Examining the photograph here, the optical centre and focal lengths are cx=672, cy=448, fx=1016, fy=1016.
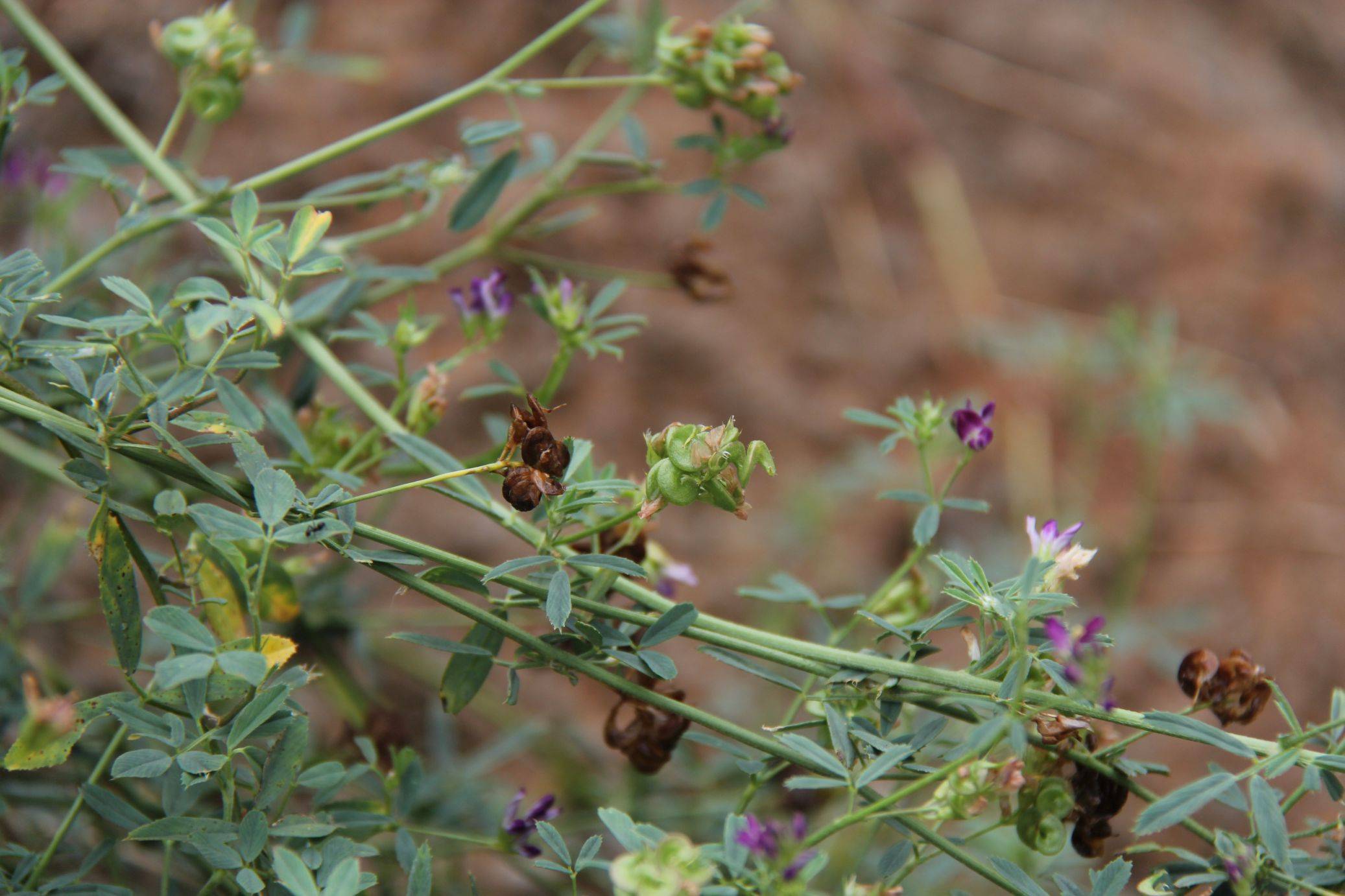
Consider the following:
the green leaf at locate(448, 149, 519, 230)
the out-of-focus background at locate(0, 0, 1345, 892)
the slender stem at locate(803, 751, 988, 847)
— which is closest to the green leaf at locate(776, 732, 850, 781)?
the slender stem at locate(803, 751, 988, 847)

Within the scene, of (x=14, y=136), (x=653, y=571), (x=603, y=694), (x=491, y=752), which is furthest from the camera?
(x=603, y=694)

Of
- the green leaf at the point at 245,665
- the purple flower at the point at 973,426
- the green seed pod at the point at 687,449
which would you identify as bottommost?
the purple flower at the point at 973,426

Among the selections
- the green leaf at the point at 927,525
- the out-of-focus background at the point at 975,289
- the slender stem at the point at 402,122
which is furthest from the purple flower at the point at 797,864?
the out-of-focus background at the point at 975,289

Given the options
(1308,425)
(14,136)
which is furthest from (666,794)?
(1308,425)

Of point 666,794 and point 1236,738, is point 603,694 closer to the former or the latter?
point 666,794

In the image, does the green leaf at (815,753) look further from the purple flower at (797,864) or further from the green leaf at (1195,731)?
the green leaf at (1195,731)

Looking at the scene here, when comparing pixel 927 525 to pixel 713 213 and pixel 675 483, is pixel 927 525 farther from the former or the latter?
pixel 713 213
